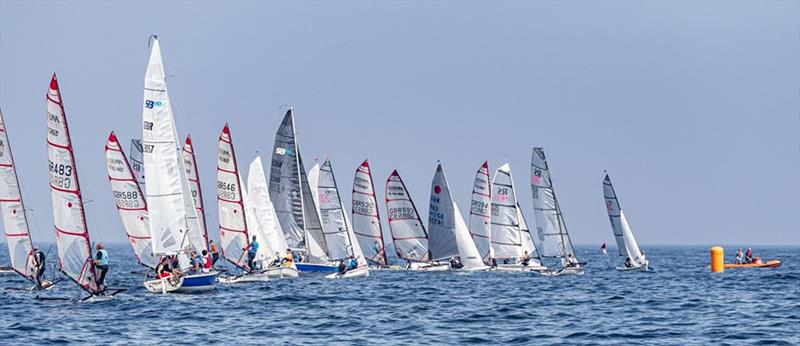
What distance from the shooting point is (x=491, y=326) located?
111 feet

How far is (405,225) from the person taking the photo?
7262cm

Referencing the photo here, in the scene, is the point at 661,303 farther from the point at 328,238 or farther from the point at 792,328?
the point at 328,238

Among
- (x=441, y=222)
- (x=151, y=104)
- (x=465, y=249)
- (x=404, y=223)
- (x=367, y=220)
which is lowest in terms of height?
(x=465, y=249)

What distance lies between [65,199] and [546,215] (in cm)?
3696

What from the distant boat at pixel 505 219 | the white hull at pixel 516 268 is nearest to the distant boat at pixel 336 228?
the white hull at pixel 516 268

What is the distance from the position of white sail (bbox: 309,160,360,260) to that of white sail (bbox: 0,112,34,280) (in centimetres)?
2156

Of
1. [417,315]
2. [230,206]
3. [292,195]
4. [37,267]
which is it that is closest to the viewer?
[417,315]

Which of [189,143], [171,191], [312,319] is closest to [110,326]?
[312,319]

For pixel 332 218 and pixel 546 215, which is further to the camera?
pixel 546 215

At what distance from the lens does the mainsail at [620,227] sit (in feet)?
241

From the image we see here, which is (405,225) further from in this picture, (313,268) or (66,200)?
(66,200)

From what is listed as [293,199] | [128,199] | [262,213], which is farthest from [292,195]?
[128,199]

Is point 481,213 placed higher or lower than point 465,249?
higher

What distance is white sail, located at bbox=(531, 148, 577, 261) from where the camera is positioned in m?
69.9
